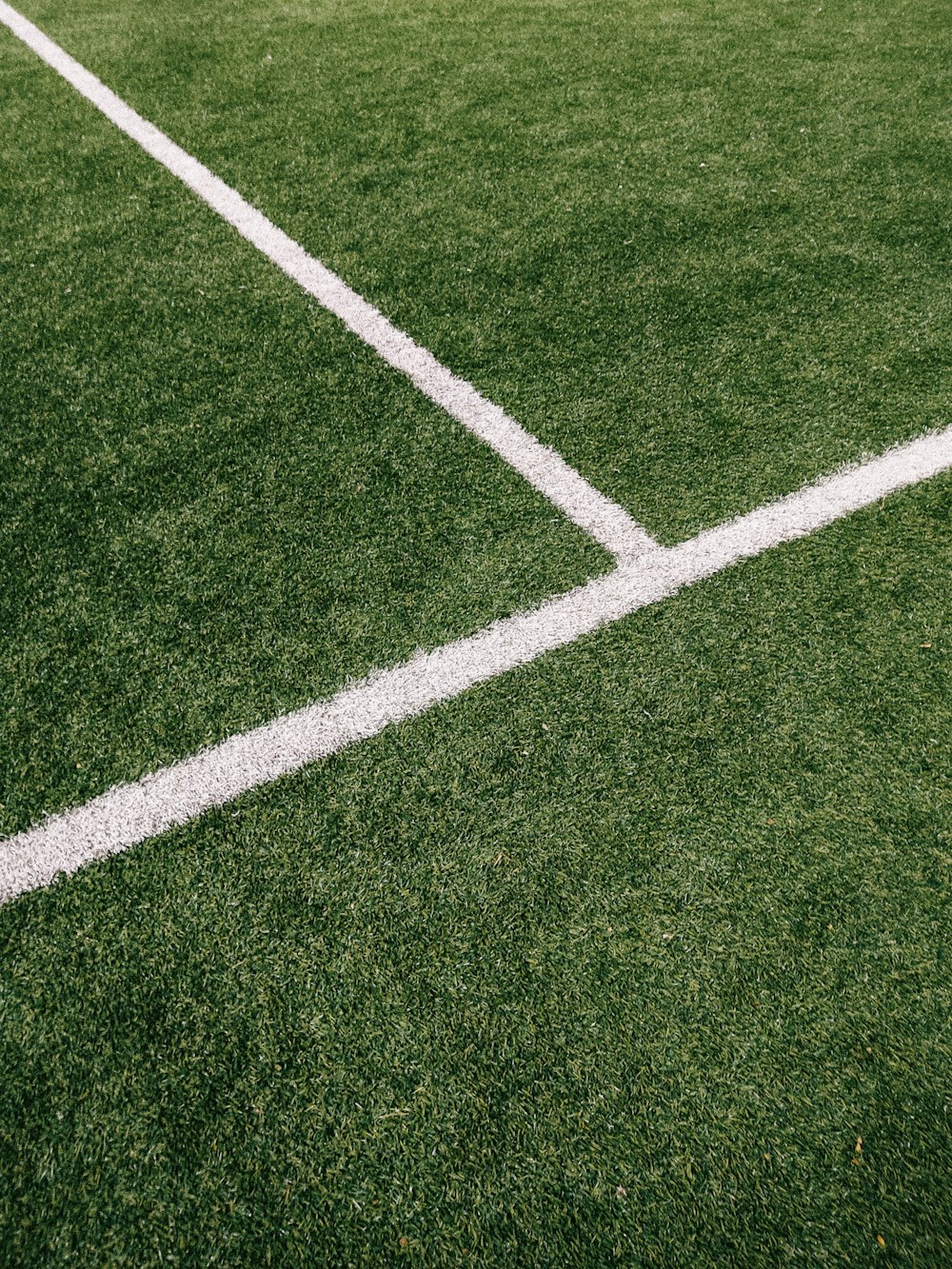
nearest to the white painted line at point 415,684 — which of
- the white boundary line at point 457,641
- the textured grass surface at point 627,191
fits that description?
the white boundary line at point 457,641

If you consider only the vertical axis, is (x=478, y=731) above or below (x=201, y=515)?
below

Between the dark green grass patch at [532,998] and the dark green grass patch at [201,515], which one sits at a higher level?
the dark green grass patch at [201,515]

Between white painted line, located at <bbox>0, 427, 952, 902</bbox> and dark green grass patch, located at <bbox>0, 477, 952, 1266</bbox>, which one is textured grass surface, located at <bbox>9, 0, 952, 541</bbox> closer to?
white painted line, located at <bbox>0, 427, 952, 902</bbox>

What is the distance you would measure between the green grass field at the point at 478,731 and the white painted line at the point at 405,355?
71mm

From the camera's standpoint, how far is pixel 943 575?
8.71 feet

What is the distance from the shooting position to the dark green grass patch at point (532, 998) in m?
1.63

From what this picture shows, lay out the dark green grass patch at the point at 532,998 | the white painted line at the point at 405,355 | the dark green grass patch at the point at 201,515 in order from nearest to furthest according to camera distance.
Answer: the dark green grass patch at the point at 532,998, the dark green grass patch at the point at 201,515, the white painted line at the point at 405,355

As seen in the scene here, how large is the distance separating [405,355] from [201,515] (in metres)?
1.06

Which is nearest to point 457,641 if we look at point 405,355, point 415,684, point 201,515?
point 415,684

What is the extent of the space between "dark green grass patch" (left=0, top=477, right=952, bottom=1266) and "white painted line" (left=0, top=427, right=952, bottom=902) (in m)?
0.07

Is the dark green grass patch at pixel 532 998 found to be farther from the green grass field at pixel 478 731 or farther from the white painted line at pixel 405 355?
the white painted line at pixel 405 355

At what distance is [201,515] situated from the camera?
270cm

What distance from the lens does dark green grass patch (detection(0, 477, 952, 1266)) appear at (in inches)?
64.2

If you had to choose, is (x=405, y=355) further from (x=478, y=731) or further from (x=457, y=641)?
(x=478, y=731)
